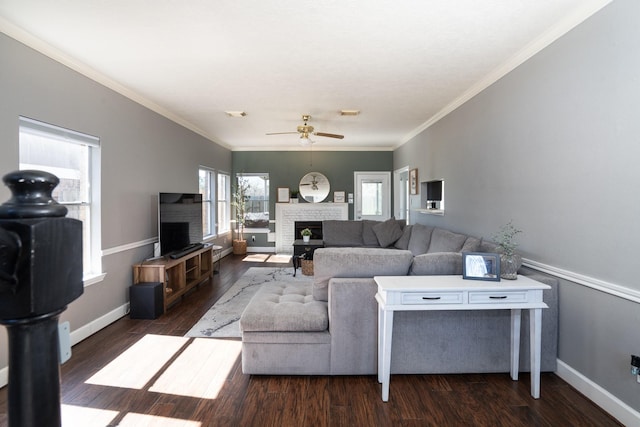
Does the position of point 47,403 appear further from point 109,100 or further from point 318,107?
point 318,107

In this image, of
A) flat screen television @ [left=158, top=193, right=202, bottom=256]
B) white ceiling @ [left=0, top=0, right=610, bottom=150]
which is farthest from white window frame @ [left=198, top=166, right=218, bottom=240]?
white ceiling @ [left=0, top=0, right=610, bottom=150]

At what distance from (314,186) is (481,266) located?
18.9ft

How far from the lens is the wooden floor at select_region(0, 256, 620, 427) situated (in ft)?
6.39

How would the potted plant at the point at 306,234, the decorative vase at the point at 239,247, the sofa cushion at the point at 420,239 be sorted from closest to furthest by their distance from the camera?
the sofa cushion at the point at 420,239
the potted plant at the point at 306,234
the decorative vase at the point at 239,247

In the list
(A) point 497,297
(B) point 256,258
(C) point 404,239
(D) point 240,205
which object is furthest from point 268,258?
(A) point 497,297

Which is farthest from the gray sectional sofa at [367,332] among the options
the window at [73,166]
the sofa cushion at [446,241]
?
the window at [73,166]

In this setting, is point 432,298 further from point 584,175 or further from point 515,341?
point 584,175

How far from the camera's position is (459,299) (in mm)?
2100

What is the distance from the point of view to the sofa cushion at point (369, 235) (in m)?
6.14

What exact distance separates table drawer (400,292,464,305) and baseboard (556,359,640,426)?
989mm

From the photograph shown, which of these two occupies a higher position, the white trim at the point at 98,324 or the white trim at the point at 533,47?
the white trim at the point at 533,47

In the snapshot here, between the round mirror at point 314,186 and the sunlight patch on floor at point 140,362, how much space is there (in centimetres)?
514

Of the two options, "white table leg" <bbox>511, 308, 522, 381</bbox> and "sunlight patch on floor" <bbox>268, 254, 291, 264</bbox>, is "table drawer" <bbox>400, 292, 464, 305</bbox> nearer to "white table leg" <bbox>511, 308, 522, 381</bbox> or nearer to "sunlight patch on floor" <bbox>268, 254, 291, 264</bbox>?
"white table leg" <bbox>511, 308, 522, 381</bbox>

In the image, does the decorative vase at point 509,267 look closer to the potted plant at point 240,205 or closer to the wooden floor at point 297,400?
the wooden floor at point 297,400
